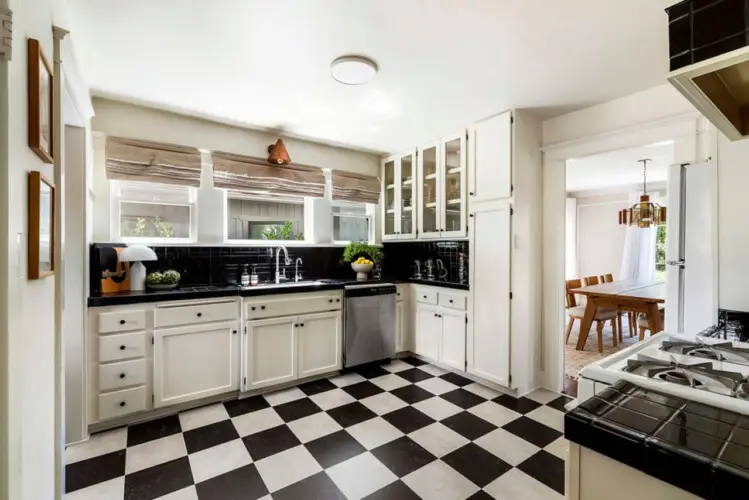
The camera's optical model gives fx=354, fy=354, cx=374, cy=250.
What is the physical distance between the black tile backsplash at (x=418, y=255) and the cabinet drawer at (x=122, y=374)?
2.63 m

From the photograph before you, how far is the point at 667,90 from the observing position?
235 centimetres

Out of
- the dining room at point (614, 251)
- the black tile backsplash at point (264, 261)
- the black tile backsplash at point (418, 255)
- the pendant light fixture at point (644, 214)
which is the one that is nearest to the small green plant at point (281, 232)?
the black tile backsplash at point (264, 261)

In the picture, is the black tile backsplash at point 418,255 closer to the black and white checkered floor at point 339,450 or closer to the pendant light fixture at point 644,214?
the black and white checkered floor at point 339,450

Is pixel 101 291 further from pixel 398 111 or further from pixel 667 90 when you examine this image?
pixel 667 90

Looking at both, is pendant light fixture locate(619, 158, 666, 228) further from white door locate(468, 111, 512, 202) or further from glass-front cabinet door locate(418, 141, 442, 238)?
glass-front cabinet door locate(418, 141, 442, 238)

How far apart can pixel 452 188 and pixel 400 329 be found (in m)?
1.58

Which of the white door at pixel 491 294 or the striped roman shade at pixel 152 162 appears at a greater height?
the striped roman shade at pixel 152 162

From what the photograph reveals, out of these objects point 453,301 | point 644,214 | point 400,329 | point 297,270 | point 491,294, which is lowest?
point 400,329

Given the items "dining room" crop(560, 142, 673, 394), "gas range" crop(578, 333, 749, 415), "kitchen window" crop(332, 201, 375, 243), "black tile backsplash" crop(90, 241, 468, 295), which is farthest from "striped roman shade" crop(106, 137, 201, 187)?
"dining room" crop(560, 142, 673, 394)

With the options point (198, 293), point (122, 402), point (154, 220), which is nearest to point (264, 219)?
point (154, 220)

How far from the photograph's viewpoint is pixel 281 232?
3715 millimetres

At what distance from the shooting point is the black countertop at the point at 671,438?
0.57 m

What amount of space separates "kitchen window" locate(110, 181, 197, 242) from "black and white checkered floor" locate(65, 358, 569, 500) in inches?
59.3

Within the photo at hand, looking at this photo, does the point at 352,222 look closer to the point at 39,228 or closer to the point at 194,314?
the point at 194,314
